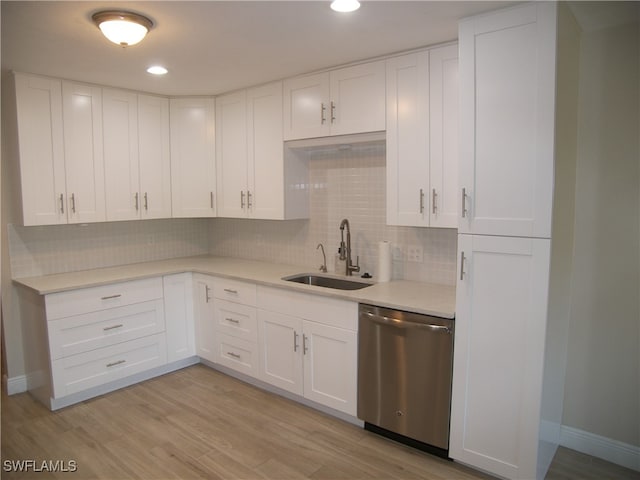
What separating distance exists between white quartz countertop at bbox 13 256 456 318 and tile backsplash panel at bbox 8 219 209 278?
0.10 meters

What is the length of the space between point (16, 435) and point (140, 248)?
73.9 inches

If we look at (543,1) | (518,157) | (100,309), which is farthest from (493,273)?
(100,309)

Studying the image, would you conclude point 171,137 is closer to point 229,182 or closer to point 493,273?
point 229,182

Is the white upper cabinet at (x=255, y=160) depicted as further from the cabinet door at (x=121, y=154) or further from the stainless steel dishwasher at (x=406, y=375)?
the stainless steel dishwasher at (x=406, y=375)

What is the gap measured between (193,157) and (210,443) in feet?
8.26

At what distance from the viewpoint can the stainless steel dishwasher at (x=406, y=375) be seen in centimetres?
258

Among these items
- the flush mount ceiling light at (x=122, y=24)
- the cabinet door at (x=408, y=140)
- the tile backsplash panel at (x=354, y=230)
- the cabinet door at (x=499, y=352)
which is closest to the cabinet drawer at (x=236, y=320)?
the tile backsplash panel at (x=354, y=230)

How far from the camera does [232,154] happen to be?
408 centimetres

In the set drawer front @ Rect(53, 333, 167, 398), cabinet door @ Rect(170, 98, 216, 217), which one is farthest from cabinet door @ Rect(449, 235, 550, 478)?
cabinet door @ Rect(170, 98, 216, 217)

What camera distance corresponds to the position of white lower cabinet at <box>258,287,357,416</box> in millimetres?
3002

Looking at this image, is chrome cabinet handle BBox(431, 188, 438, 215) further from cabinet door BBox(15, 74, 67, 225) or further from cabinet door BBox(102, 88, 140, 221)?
cabinet door BBox(15, 74, 67, 225)

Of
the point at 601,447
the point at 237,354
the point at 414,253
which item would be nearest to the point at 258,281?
the point at 237,354

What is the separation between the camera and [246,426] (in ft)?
10.1

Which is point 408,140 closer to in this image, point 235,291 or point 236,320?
point 235,291
